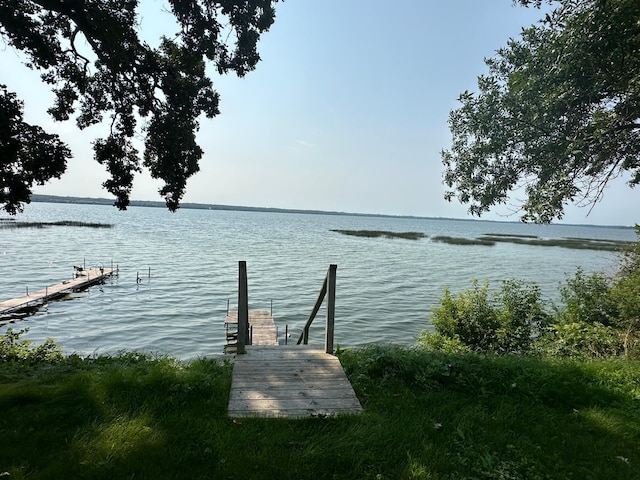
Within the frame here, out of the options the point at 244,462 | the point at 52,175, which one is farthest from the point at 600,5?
the point at 52,175

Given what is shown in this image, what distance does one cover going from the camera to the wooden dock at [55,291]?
61.1ft

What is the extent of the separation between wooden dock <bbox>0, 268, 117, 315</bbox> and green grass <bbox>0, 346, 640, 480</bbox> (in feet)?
57.7

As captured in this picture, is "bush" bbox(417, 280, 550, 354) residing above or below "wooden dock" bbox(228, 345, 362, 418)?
below

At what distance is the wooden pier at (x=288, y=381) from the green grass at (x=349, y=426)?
0.56ft

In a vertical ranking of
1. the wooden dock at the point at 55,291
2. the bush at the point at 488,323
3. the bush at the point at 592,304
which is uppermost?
the bush at the point at 592,304

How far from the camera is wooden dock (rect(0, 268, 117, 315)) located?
18636 millimetres

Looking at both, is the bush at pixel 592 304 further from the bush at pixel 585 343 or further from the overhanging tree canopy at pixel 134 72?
the overhanging tree canopy at pixel 134 72

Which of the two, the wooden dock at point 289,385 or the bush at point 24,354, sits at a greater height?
the wooden dock at point 289,385

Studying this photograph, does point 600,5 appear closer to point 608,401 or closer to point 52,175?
point 608,401

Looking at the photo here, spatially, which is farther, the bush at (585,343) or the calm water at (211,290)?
the calm water at (211,290)

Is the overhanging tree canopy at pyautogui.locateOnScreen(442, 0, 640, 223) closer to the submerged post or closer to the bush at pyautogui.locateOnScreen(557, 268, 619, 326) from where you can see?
the bush at pyautogui.locateOnScreen(557, 268, 619, 326)

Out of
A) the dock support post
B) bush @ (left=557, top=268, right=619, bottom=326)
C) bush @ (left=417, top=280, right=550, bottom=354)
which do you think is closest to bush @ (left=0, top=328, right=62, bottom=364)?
the dock support post

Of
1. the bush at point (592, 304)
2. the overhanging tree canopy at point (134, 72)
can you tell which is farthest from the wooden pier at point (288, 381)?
the bush at point (592, 304)

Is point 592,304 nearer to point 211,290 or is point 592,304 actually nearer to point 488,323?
point 488,323
